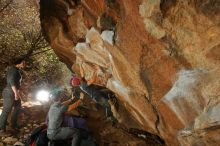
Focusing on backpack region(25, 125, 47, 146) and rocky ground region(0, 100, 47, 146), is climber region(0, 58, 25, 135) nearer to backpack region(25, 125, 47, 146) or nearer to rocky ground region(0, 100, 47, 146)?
rocky ground region(0, 100, 47, 146)

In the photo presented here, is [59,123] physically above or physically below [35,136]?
above

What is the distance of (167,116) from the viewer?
5.60 m

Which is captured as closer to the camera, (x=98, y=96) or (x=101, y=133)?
(x=101, y=133)

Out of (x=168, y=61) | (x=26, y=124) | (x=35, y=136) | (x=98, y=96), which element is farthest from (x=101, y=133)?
(x=168, y=61)

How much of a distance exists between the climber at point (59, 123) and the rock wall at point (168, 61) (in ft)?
4.55

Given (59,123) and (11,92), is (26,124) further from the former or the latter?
(59,123)

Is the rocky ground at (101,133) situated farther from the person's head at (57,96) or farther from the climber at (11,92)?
the person's head at (57,96)

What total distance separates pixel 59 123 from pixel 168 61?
8.74ft

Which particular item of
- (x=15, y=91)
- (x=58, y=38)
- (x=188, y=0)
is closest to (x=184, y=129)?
(x=188, y=0)

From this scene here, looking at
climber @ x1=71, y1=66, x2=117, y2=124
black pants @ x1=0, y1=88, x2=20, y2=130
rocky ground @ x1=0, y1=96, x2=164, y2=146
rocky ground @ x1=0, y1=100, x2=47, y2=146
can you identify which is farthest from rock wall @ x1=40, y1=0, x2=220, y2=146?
rocky ground @ x1=0, y1=100, x2=47, y2=146

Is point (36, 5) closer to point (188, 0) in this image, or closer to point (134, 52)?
point (134, 52)

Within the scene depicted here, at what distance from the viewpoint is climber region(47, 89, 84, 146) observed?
6.22 meters

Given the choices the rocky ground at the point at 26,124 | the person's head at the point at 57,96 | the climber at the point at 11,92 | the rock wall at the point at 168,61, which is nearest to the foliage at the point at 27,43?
the rocky ground at the point at 26,124

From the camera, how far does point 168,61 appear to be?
5.32m
